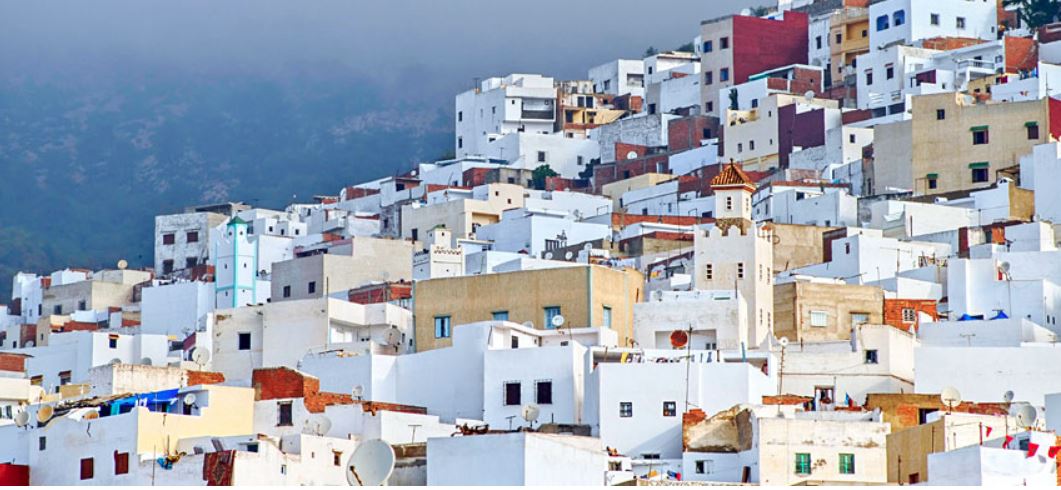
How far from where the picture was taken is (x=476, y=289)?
40781 millimetres

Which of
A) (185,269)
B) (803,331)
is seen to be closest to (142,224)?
(185,269)

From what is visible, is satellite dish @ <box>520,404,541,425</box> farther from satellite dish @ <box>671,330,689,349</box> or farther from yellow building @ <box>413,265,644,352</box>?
yellow building @ <box>413,265,644,352</box>

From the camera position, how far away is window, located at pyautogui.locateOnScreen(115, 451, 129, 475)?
107 feet

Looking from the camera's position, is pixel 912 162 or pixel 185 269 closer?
pixel 912 162

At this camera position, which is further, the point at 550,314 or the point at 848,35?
the point at 848,35

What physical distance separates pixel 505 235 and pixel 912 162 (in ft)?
35.0

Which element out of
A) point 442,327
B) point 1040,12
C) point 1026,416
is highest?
point 1040,12

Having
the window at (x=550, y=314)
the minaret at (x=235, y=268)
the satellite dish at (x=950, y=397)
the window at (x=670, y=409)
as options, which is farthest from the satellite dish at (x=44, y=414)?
the minaret at (x=235, y=268)

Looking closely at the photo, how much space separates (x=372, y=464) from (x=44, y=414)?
11961mm

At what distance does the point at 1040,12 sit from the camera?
2904 inches

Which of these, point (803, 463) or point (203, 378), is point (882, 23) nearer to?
point (203, 378)

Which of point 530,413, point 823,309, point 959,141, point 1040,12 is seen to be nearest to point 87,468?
point 530,413

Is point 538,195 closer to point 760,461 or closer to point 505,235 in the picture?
point 505,235

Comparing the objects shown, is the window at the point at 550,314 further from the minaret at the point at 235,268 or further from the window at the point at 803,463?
the minaret at the point at 235,268
